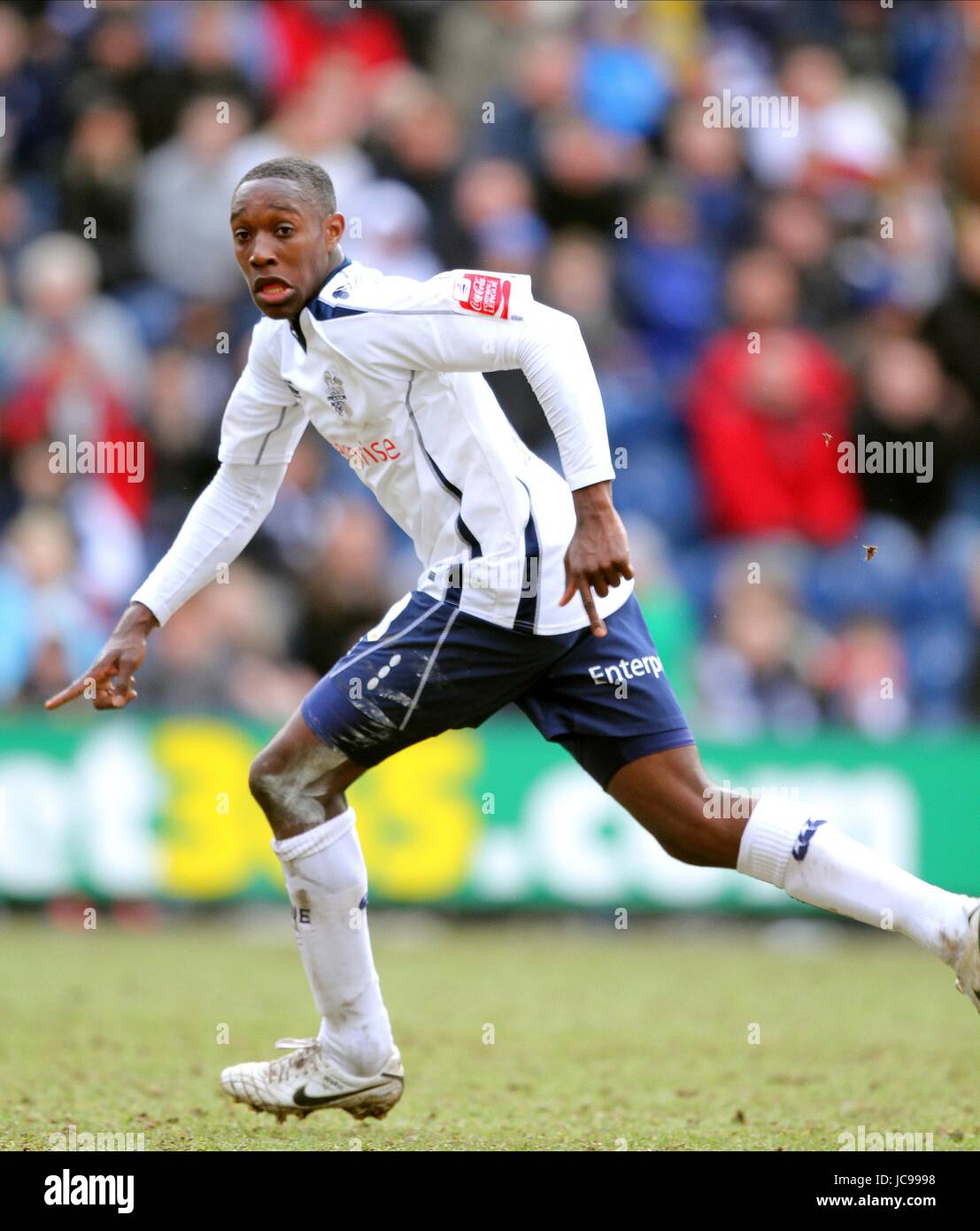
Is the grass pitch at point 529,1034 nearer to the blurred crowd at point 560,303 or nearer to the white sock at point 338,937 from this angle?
the white sock at point 338,937

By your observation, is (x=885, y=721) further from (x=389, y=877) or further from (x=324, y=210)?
(x=324, y=210)

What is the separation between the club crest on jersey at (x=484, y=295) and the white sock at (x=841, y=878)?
151 centimetres

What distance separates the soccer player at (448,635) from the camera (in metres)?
4.76

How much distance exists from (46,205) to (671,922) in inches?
247

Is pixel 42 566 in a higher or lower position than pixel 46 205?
lower

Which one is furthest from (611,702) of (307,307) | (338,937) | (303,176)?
(303,176)

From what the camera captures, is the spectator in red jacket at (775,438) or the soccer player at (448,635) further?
the spectator in red jacket at (775,438)

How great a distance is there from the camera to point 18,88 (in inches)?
488

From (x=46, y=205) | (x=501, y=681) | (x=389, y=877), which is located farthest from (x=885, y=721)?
(x=46, y=205)

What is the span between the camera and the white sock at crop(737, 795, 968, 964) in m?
4.77

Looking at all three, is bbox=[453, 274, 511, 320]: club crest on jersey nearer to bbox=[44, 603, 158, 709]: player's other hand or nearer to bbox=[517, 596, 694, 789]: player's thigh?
bbox=[517, 596, 694, 789]: player's thigh

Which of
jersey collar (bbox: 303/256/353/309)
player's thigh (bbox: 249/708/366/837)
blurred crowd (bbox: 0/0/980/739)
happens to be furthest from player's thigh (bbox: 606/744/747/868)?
blurred crowd (bbox: 0/0/980/739)

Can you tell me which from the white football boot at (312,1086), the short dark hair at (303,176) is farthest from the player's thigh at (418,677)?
the short dark hair at (303,176)
